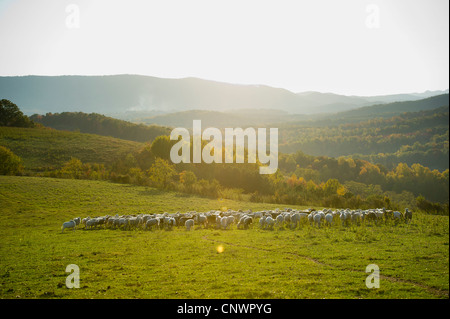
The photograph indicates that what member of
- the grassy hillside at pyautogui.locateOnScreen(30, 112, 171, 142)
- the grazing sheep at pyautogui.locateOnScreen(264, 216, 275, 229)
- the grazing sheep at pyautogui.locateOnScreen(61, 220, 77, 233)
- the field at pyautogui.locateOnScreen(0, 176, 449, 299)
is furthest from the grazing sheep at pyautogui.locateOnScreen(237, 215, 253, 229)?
the grassy hillside at pyautogui.locateOnScreen(30, 112, 171, 142)

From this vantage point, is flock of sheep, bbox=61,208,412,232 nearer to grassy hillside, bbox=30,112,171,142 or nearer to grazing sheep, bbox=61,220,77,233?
grazing sheep, bbox=61,220,77,233

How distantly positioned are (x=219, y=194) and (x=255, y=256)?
31810 mm

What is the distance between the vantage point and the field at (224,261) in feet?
34.4

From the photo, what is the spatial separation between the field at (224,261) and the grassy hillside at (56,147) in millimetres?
40444

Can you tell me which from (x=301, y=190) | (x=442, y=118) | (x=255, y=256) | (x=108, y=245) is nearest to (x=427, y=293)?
(x=255, y=256)

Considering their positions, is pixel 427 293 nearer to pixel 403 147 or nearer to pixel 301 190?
pixel 301 190

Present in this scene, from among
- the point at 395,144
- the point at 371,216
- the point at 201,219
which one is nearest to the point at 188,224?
the point at 201,219

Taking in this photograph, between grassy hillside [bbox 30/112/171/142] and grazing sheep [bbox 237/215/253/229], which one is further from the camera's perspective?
grassy hillside [bbox 30/112/171/142]

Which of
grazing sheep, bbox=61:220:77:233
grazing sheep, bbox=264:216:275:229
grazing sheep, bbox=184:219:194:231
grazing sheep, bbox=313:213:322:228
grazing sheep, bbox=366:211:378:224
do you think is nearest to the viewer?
grazing sheep, bbox=61:220:77:233

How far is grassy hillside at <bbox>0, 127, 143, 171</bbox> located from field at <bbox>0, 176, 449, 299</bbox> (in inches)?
1592

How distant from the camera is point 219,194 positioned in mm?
46875

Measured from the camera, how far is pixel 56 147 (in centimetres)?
7075

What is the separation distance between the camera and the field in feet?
34.4

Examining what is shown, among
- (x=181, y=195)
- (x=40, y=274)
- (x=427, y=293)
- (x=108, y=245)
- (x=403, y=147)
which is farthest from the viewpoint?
(x=403, y=147)
